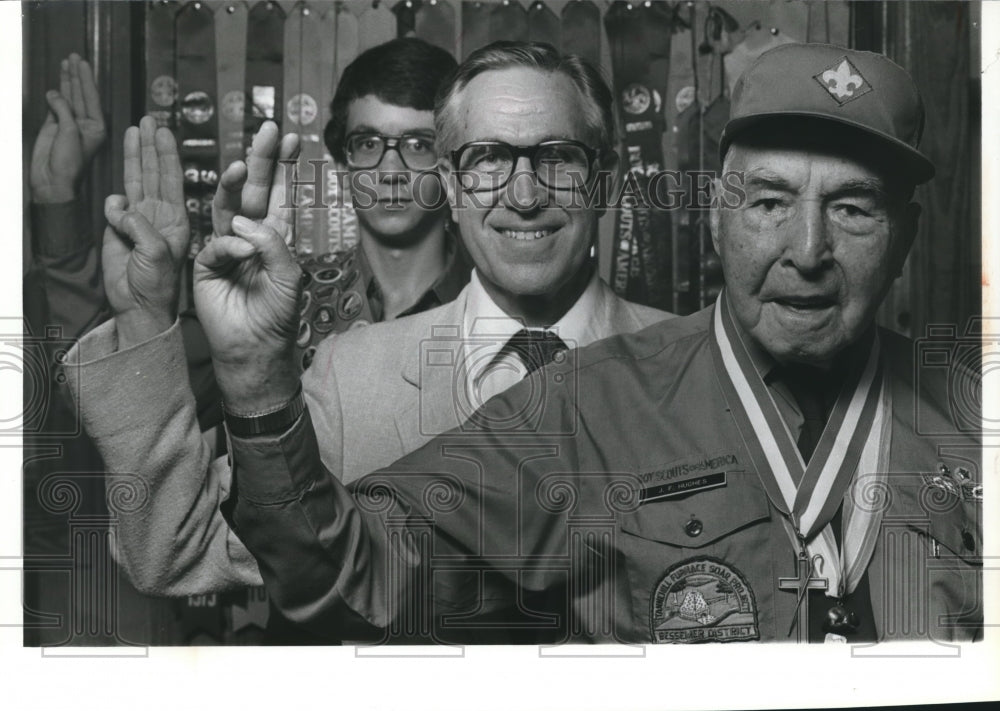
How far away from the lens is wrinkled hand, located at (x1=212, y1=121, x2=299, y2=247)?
4.88 m

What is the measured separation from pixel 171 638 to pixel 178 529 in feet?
1.49

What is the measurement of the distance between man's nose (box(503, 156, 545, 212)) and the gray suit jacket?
539 mm

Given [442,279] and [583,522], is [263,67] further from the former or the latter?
[583,522]

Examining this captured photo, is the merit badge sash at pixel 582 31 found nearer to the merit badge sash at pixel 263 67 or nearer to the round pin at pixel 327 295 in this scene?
the merit badge sash at pixel 263 67

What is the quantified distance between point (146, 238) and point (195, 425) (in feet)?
2.52

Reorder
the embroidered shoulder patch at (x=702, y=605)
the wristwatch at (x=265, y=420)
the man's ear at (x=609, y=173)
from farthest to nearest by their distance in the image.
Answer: the man's ear at (x=609, y=173), the embroidered shoulder patch at (x=702, y=605), the wristwatch at (x=265, y=420)

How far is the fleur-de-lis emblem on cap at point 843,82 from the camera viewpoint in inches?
193

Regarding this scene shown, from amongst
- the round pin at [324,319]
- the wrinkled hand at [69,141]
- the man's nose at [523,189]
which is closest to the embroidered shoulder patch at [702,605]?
the man's nose at [523,189]

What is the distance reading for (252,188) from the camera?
4.89 m

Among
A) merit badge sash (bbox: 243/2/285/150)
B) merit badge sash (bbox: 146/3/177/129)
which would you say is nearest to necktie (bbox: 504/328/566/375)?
merit badge sash (bbox: 243/2/285/150)

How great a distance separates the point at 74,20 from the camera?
501 cm

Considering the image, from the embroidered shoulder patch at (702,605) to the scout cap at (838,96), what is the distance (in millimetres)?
1696

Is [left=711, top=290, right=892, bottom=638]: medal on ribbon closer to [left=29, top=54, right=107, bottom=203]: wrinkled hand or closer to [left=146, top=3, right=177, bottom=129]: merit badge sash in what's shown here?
[left=146, top=3, right=177, bottom=129]: merit badge sash

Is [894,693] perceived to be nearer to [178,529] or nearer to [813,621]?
[813,621]
